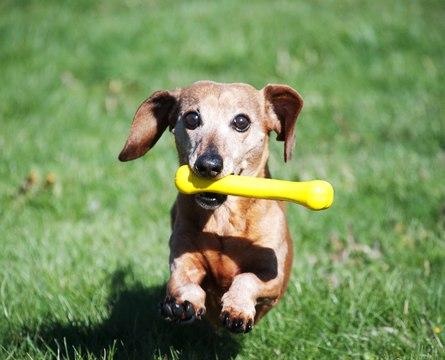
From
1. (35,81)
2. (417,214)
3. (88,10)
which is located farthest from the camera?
(88,10)

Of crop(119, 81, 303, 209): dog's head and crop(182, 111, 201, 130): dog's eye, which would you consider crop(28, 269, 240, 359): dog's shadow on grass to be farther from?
crop(182, 111, 201, 130): dog's eye

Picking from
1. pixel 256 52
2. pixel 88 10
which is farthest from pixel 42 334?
pixel 88 10

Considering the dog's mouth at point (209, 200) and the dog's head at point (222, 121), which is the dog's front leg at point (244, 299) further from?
the dog's head at point (222, 121)

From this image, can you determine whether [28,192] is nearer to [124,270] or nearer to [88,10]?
[124,270]

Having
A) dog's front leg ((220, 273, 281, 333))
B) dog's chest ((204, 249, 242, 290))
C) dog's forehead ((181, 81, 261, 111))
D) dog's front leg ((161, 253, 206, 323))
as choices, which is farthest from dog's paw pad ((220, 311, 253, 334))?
dog's forehead ((181, 81, 261, 111))

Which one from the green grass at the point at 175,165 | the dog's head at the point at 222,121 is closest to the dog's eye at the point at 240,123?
the dog's head at the point at 222,121

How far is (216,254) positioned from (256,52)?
5.27 m

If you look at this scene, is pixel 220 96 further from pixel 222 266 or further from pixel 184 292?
pixel 184 292

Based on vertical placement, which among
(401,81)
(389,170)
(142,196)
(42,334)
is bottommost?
(42,334)

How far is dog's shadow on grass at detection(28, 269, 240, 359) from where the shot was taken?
3.32 m

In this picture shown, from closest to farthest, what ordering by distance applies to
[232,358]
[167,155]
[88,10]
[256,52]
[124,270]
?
[232,358] < [124,270] < [167,155] < [256,52] < [88,10]

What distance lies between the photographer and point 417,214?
5301mm

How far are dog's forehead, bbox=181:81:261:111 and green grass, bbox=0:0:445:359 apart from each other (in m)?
1.16

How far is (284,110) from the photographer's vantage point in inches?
149
